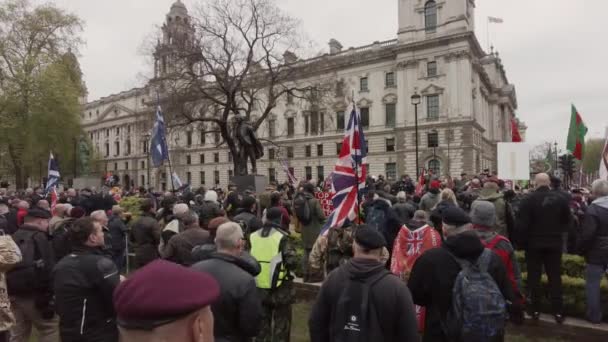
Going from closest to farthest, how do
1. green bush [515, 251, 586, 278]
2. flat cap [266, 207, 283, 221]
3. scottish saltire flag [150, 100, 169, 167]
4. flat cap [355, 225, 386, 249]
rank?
flat cap [355, 225, 386, 249] → flat cap [266, 207, 283, 221] → green bush [515, 251, 586, 278] → scottish saltire flag [150, 100, 169, 167]

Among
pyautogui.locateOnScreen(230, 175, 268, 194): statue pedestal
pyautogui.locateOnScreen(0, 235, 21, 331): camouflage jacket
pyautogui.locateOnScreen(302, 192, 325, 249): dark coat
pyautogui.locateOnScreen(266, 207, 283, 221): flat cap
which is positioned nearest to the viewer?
pyautogui.locateOnScreen(0, 235, 21, 331): camouflage jacket

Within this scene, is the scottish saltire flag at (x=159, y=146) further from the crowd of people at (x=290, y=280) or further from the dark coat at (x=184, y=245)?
the dark coat at (x=184, y=245)

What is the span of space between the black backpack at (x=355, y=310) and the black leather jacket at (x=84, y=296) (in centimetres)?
200

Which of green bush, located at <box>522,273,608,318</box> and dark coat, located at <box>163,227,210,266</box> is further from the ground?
dark coat, located at <box>163,227,210,266</box>

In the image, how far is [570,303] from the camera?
20.5 feet

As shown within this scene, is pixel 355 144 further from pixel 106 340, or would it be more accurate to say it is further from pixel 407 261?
pixel 106 340

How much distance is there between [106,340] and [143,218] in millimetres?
3409

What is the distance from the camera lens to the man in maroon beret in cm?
129

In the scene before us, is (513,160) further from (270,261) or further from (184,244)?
(184,244)

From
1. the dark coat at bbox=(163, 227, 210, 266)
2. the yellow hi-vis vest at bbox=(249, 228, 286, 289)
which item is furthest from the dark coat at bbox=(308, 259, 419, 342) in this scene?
the dark coat at bbox=(163, 227, 210, 266)

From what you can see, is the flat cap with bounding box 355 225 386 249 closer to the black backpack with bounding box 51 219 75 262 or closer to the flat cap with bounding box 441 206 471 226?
the flat cap with bounding box 441 206 471 226

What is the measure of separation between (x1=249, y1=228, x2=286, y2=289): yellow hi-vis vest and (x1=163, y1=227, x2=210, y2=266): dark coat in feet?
2.94

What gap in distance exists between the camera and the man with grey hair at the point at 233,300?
337 cm

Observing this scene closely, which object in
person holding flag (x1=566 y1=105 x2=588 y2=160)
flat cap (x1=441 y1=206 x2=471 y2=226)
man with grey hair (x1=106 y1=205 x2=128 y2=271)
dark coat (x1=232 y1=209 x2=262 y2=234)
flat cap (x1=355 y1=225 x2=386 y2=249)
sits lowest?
man with grey hair (x1=106 y1=205 x2=128 y2=271)
